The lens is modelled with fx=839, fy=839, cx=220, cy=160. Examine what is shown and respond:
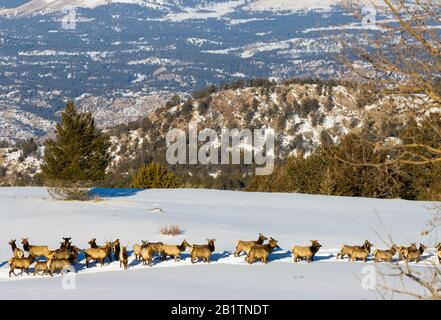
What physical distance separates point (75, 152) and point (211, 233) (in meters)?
11.0

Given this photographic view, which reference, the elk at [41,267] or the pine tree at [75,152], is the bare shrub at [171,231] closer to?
the elk at [41,267]

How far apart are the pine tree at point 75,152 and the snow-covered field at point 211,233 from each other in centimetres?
133

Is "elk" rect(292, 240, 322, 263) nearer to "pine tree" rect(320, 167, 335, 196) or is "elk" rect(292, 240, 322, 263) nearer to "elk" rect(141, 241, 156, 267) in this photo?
"elk" rect(141, 241, 156, 267)

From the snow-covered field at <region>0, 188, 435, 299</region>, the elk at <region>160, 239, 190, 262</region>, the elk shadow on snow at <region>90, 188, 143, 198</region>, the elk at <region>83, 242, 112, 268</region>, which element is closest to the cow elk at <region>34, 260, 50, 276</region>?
the snow-covered field at <region>0, 188, 435, 299</region>

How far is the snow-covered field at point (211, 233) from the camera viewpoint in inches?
658

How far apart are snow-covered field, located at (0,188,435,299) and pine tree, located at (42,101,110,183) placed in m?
1.33

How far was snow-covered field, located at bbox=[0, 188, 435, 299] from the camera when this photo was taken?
54.8ft

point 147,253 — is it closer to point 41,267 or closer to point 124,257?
point 124,257

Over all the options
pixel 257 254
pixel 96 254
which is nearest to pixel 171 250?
pixel 96 254

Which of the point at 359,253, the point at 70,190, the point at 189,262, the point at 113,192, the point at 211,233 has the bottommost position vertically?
the point at 113,192

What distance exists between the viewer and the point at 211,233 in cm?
2698
